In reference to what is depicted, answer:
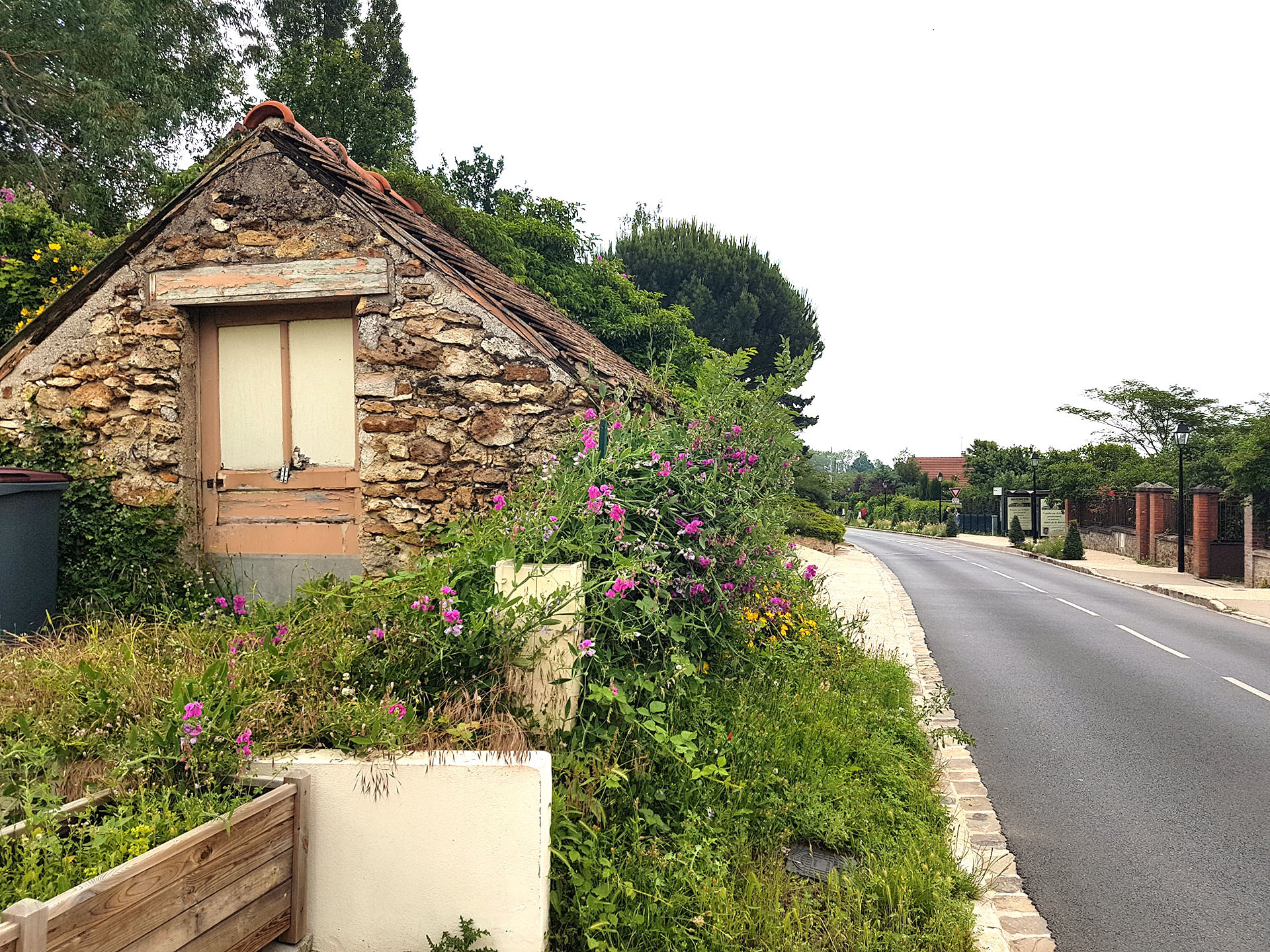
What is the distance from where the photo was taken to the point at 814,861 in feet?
12.3

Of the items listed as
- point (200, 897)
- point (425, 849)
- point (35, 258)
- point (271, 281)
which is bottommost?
point (425, 849)

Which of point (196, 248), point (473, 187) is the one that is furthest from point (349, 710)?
point (473, 187)

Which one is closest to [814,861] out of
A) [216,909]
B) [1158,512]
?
[216,909]

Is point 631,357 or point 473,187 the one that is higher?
point 473,187

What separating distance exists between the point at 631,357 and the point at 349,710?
15.0 m

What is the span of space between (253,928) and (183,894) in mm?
426

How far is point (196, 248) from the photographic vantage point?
581cm

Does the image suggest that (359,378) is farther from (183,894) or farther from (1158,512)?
(1158,512)

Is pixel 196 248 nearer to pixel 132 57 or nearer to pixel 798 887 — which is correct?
pixel 798 887

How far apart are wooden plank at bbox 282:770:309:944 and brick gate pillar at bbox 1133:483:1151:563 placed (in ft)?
89.9

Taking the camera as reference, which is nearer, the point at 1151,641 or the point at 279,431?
the point at 279,431

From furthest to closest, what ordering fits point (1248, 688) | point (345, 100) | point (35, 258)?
point (345, 100) < point (35, 258) < point (1248, 688)

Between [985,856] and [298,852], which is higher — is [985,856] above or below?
below

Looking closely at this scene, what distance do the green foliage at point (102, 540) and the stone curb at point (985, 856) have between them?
17.5ft
